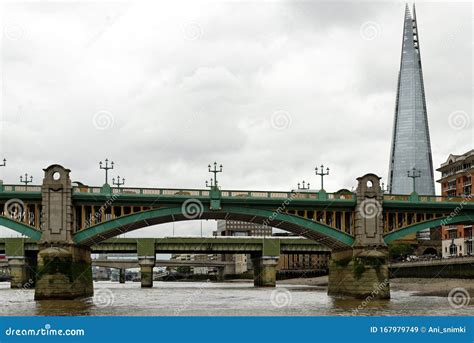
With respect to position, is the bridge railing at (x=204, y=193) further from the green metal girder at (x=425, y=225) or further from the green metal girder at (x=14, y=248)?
the green metal girder at (x=14, y=248)

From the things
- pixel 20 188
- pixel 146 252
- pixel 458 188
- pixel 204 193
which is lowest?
pixel 146 252

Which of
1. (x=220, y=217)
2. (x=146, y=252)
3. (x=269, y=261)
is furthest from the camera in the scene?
(x=269, y=261)

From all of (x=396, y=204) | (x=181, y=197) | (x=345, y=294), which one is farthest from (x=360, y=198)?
(x=181, y=197)

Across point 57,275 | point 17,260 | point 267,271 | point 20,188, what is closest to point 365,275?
point 57,275

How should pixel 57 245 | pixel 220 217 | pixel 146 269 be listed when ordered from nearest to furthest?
pixel 57 245 → pixel 220 217 → pixel 146 269

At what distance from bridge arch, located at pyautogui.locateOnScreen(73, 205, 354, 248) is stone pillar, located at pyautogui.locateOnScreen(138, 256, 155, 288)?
157ft

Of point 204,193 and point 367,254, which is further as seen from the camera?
point 204,193

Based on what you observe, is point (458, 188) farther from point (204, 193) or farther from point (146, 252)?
point (204, 193)

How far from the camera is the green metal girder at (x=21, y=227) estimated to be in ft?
251

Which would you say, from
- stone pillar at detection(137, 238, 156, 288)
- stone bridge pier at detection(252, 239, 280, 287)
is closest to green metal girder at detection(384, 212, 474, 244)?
stone bridge pier at detection(252, 239, 280, 287)

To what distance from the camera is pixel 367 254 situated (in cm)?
7994

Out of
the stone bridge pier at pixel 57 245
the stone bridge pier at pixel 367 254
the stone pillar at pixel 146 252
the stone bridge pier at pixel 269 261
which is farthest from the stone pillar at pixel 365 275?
the stone bridge pier at pixel 269 261

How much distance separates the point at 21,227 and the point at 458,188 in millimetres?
103354
